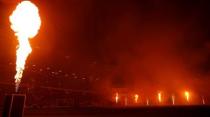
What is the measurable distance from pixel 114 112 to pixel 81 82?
60.3 ft

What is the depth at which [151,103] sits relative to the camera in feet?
103

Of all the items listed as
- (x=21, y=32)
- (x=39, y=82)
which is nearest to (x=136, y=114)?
(x=21, y=32)

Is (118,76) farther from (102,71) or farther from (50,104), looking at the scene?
(50,104)

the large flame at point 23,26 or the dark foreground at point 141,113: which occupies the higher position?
the large flame at point 23,26

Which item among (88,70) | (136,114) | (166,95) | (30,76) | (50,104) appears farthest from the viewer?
(88,70)

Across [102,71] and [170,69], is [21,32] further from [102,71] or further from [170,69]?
[102,71]

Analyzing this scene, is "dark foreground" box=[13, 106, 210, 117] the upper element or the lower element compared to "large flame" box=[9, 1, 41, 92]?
lower

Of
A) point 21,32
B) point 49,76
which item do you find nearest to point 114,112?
point 21,32

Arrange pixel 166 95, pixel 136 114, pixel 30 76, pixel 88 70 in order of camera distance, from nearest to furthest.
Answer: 1. pixel 136 114
2. pixel 30 76
3. pixel 166 95
4. pixel 88 70

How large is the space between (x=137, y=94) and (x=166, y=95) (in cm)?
378

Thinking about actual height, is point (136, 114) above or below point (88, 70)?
below

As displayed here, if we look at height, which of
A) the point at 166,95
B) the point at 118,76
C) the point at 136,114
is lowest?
the point at 136,114

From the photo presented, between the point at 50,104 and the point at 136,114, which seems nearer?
the point at 136,114

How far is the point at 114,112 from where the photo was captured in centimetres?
1545
